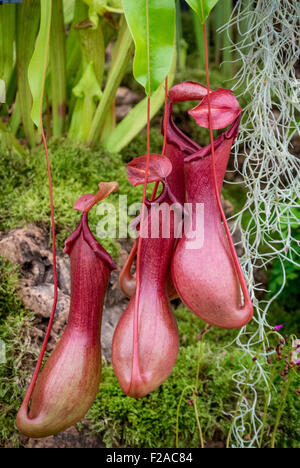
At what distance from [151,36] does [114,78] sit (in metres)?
0.66

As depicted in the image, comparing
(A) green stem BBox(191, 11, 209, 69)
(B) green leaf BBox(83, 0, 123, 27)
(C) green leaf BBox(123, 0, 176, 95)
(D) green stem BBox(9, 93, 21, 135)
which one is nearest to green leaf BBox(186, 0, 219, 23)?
(C) green leaf BBox(123, 0, 176, 95)

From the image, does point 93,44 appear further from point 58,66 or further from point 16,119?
point 16,119

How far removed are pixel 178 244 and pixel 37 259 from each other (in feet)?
1.72

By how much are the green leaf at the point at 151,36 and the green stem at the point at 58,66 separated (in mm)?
651

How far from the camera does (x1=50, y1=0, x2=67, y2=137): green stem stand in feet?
3.64

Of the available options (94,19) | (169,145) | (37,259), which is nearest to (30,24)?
(94,19)

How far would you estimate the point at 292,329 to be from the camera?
4.27ft

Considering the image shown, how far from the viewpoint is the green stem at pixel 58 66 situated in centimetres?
111

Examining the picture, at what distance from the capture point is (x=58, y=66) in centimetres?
118

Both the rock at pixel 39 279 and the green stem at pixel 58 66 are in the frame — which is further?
the green stem at pixel 58 66

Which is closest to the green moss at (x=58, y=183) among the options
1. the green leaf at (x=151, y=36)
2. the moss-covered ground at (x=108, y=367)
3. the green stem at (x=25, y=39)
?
the moss-covered ground at (x=108, y=367)

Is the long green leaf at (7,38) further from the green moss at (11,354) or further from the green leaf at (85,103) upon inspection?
the green moss at (11,354)

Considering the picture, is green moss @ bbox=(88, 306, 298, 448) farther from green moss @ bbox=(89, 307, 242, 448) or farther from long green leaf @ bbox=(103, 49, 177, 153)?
long green leaf @ bbox=(103, 49, 177, 153)
